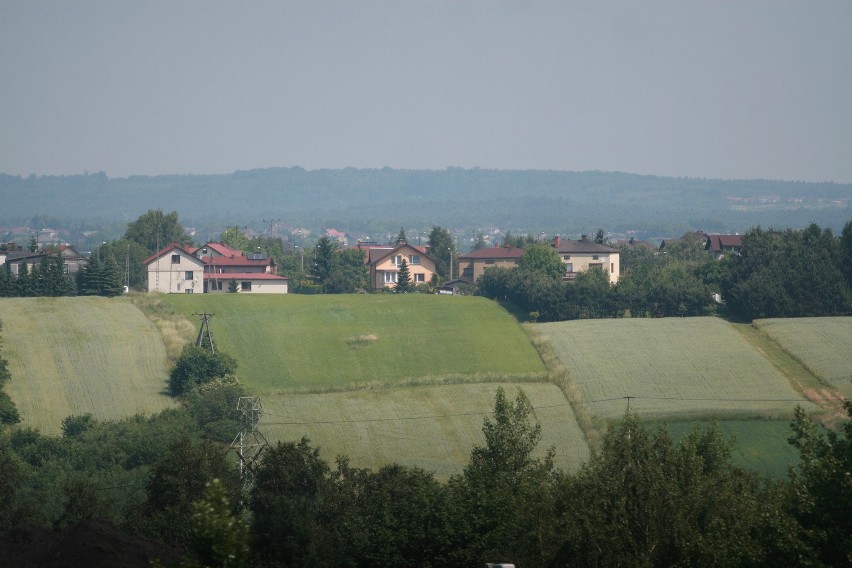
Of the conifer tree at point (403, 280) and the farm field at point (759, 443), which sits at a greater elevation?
the conifer tree at point (403, 280)

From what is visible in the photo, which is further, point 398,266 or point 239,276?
point 398,266

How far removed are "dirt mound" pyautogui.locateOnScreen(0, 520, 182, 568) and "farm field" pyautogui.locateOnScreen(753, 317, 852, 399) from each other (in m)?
37.2

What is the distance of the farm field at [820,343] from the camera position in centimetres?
5869

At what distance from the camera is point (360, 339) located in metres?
68.9

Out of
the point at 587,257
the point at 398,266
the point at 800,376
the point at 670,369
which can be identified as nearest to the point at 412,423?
the point at 670,369

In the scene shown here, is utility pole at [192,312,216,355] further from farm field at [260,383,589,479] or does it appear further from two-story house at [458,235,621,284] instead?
two-story house at [458,235,621,284]

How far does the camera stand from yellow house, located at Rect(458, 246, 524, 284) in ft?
355

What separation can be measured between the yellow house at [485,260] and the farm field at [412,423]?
49.9 m

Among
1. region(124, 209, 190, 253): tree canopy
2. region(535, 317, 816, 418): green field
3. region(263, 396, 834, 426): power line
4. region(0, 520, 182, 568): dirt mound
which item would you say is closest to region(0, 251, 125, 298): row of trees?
region(535, 317, 816, 418): green field

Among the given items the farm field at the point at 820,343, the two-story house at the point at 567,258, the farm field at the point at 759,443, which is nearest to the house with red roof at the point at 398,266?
the two-story house at the point at 567,258

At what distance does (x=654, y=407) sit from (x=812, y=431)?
2514 centimetres

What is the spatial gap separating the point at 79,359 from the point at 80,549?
38.6 m

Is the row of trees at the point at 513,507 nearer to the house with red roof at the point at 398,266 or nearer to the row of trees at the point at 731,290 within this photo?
the row of trees at the point at 731,290

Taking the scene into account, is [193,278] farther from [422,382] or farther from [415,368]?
[422,382]
